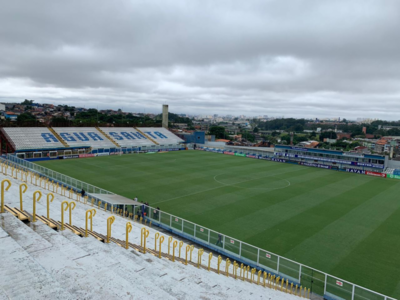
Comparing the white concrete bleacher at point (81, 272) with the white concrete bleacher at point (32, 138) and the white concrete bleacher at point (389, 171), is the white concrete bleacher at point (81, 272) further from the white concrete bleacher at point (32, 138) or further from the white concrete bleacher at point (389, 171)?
the white concrete bleacher at point (32, 138)

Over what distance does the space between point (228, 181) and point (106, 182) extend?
1337 centimetres

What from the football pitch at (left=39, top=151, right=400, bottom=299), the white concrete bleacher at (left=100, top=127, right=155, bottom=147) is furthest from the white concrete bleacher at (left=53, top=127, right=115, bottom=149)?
the football pitch at (left=39, top=151, right=400, bottom=299)

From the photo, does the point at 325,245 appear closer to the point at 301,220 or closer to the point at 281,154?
the point at 301,220

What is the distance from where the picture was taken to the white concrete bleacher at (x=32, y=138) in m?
43.1

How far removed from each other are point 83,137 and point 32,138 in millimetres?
8817

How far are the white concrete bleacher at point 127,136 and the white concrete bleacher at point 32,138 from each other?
38.2 ft

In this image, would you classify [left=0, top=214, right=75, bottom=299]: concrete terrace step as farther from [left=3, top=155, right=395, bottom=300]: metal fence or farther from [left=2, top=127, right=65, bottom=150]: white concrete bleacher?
[left=2, top=127, right=65, bottom=150]: white concrete bleacher

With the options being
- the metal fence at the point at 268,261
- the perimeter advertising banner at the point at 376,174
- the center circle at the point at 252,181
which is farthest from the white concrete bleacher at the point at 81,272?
the perimeter advertising banner at the point at 376,174

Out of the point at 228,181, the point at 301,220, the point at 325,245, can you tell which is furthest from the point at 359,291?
the point at 228,181

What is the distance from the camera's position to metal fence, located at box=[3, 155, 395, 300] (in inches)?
434

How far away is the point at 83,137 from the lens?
52.8 meters

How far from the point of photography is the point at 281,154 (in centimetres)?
4950

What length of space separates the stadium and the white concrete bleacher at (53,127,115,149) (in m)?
0.36

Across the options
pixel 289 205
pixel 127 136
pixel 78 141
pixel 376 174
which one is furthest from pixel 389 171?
pixel 78 141
